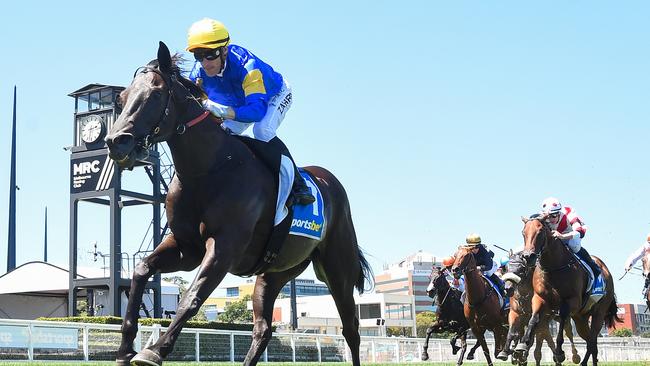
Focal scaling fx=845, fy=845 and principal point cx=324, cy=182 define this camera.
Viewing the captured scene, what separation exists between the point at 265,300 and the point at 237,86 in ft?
5.50

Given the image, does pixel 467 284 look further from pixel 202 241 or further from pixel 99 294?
pixel 99 294

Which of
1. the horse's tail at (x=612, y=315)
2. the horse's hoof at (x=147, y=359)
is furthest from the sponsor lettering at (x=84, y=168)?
the horse's hoof at (x=147, y=359)

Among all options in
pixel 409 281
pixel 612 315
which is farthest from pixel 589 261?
pixel 409 281

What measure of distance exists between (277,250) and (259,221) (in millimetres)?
276

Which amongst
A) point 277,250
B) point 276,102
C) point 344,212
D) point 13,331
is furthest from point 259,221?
point 13,331

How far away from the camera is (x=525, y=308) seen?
13.2 meters

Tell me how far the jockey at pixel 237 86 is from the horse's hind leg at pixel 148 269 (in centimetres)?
89

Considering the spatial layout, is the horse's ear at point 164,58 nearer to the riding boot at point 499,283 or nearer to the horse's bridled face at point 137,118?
the horse's bridled face at point 137,118

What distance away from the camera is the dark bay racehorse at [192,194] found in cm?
462

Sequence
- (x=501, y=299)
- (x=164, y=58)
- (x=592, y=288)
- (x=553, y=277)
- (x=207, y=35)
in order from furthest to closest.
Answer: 1. (x=501, y=299)
2. (x=592, y=288)
3. (x=553, y=277)
4. (x=207, y=35)
5. (x=164, y=58)

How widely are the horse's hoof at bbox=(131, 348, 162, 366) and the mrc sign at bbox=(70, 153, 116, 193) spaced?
95.2 ft

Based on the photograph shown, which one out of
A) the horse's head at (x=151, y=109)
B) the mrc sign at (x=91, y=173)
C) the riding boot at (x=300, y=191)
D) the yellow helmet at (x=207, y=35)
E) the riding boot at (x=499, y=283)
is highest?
the mrc sign at (x=91, y=173)

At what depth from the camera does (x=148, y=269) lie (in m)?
5.04

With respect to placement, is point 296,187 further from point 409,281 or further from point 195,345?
point 409,281
